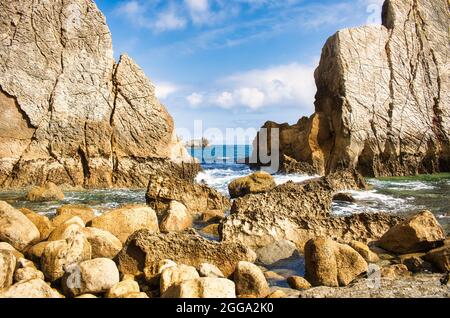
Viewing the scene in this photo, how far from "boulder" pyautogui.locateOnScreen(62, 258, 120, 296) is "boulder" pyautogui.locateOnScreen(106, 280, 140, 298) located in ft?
0.48

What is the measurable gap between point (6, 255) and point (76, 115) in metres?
16.5

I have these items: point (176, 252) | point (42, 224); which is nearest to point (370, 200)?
point (176, 252)

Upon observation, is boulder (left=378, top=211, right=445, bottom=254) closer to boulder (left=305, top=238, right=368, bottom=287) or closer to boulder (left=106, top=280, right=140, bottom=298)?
boulder (left=305, top=238, right=368, bottom=287)

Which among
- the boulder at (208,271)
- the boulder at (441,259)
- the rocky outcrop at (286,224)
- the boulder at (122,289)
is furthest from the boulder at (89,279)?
the boulder at (441,259)

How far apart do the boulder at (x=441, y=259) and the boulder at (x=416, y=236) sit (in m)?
0.75

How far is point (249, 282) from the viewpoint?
495cm

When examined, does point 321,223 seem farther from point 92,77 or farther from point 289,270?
point 92,77

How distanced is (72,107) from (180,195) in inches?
447

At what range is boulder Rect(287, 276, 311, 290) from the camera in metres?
5.30

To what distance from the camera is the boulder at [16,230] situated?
6504 mm

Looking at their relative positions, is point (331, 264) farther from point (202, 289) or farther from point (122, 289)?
point (122, 289)

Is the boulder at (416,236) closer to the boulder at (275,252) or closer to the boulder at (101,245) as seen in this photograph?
the boulder at (275,252)

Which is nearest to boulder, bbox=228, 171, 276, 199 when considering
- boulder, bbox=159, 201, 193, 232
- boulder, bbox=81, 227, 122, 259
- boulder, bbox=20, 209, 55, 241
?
boulder, bbox=159, 201, 193, 232

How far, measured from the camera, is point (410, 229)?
689cm
